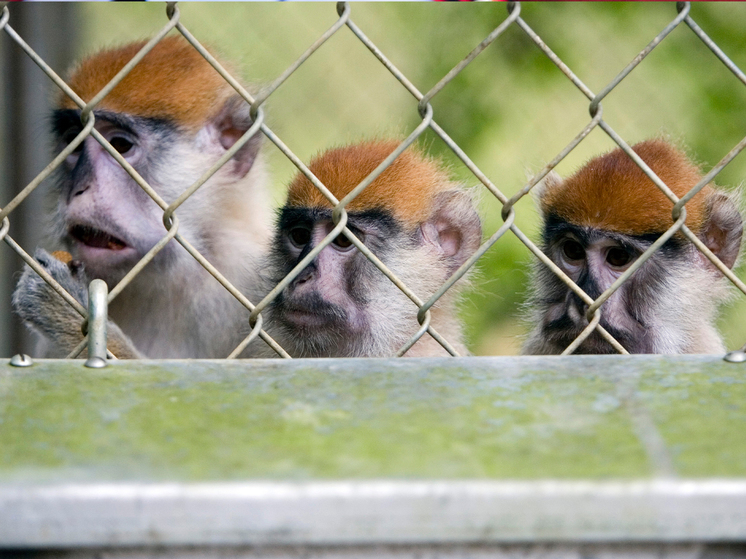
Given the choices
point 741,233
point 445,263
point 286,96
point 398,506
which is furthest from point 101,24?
point 398,506

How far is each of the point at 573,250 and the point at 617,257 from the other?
0.18 m

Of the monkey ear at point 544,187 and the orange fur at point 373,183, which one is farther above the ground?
the orange fur at point 373,183

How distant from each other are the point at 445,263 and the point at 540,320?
41 cm

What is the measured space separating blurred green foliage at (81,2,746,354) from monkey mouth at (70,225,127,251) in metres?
2.78

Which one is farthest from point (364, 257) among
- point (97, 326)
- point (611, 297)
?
point (97, 326)

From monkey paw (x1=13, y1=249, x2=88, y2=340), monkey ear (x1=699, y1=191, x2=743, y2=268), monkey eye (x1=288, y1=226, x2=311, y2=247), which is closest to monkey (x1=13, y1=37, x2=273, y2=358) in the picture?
monkey eye (x1=288, y1=226, x2=311, y2=247)

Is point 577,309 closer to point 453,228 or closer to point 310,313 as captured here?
Answer: point 453,228

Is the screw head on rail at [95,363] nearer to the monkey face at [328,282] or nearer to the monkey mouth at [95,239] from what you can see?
the monkey face at [328,282]

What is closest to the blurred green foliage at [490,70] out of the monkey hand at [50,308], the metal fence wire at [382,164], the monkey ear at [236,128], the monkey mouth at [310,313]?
the monkey ear at [236,128]

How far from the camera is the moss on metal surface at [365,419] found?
113cm

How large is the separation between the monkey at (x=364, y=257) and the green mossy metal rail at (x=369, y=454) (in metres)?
1.43

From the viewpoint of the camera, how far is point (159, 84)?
333 centimetres

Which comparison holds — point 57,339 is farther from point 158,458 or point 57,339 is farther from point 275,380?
point 158,458

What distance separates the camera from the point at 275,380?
58.5 inches
